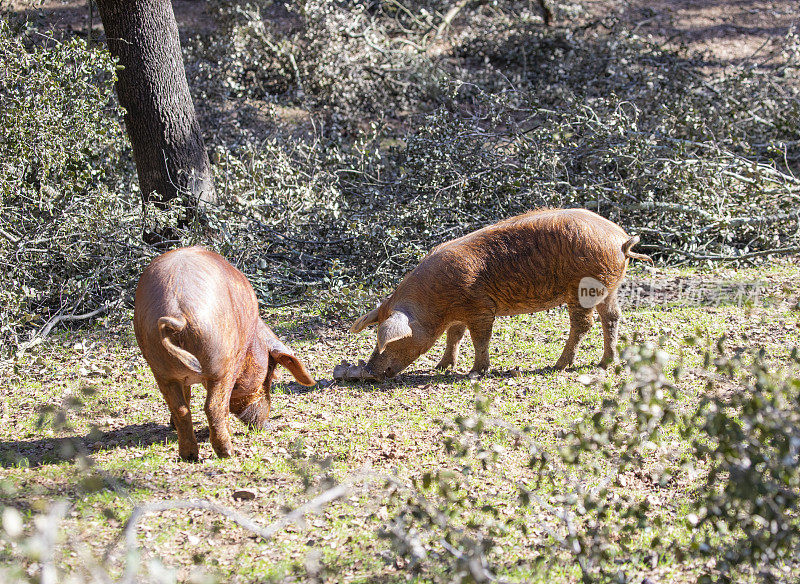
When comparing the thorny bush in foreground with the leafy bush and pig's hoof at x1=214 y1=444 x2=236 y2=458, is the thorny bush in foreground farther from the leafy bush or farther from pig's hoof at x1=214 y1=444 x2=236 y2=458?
the leafy bush

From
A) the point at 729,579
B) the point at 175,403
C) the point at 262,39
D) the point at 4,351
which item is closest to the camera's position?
the point at 729,579

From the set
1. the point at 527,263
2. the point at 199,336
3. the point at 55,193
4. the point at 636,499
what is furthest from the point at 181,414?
the point at 55,193

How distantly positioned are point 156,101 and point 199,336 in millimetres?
4969

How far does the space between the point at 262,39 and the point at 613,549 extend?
442 inches

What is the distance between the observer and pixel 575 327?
6.49m

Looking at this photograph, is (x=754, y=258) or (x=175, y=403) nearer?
(x=175, y=403)

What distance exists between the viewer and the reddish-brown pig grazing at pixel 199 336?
15.3 feet

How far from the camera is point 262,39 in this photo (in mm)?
13117

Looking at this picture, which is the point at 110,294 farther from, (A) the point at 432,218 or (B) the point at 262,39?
(B) the point at 262,39

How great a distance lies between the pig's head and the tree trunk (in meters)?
3.34

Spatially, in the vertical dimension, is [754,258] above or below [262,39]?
below

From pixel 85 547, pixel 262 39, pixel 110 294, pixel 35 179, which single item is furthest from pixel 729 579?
pixel 262 39

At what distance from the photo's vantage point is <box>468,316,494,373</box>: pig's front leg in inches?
255

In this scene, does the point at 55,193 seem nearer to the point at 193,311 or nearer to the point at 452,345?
the point at 193,311
